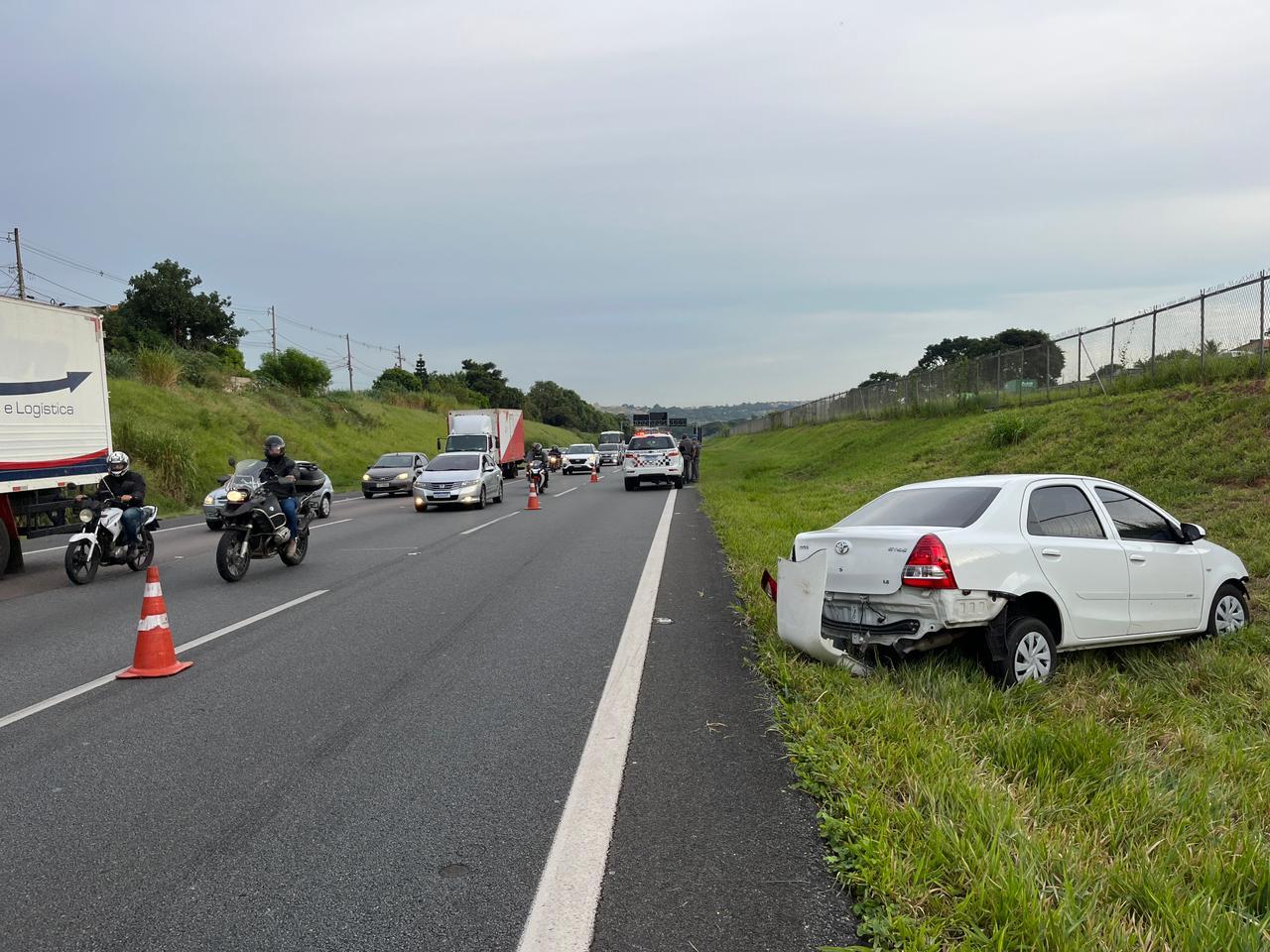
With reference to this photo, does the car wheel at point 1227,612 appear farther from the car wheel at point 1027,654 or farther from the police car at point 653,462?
the police car at point 653,462

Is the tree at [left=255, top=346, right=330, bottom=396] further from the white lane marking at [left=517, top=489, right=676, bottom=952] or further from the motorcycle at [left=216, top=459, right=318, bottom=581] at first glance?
the white lane marking at [left=517, top=489, right=676, bottom=952]

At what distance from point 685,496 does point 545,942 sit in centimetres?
2288

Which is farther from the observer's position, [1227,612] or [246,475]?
[246,475]

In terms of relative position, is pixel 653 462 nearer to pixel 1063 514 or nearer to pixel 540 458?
pixel 540 458

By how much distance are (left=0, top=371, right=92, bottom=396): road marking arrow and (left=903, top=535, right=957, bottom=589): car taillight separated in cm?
1187

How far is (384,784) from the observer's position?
14.5 feet

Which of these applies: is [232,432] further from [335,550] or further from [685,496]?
[335,550]

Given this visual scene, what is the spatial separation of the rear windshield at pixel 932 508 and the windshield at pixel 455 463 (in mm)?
18210

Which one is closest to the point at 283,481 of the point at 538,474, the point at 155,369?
the point at 538,474

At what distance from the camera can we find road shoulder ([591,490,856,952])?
305 centimetres

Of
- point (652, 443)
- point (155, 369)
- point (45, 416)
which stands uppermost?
point (155, 369)

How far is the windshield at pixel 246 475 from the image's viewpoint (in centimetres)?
2059

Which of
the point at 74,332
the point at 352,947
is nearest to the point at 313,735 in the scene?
the point at 352,947

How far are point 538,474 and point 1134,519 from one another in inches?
928
